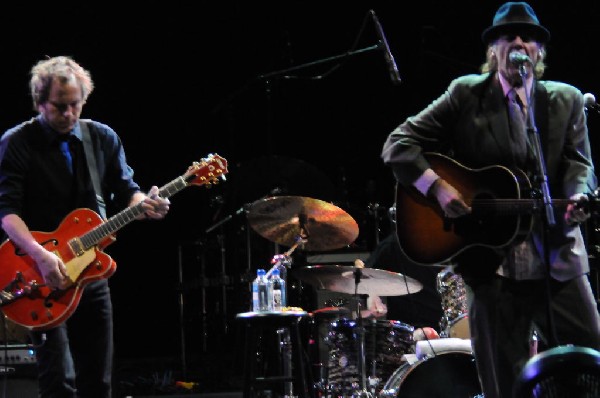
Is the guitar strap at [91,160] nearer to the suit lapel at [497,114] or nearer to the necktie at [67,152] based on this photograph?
the necktie at [67,152]

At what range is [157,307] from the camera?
33.8 ft

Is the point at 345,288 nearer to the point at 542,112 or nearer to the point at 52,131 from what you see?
the point at 52,131

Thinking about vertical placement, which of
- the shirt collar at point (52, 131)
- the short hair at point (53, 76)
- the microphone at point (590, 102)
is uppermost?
the short hair at point (53, 76)

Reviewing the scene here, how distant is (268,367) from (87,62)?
155 inches

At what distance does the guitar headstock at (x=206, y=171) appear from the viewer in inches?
189

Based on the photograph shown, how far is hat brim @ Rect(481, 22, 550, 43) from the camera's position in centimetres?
363

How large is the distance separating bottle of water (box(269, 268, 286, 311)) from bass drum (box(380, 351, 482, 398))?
1.00 meters

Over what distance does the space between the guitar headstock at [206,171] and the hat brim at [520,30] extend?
1836 millimetres

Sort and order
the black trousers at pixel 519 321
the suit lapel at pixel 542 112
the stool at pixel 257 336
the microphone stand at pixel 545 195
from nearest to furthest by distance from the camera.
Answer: the microphone stand at pixel 545 195, the black trousers at pixel 519 321, the suit lapel at pixel 542 112, the stool at pixel 257 336

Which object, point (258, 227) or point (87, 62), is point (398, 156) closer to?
point (258, 227)

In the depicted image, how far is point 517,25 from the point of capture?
363cm

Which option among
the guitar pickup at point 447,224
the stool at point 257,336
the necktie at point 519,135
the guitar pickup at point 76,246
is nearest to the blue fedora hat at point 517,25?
the necktie at point 519,135

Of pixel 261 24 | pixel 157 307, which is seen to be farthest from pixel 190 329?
pixel 261 24

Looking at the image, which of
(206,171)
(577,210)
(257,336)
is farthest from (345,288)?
(577,210)
